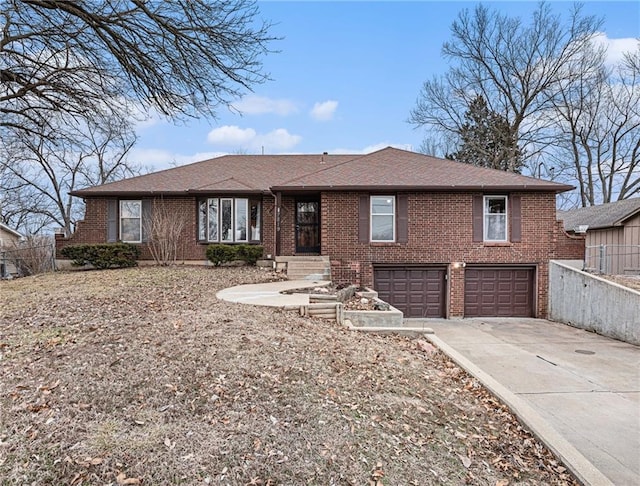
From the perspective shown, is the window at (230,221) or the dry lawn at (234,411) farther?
the window at (230,221)

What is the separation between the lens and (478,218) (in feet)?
42.9

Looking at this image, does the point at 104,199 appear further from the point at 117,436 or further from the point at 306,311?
the point at 117,436

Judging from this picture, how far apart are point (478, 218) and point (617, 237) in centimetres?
1018

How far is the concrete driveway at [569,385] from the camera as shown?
390cm

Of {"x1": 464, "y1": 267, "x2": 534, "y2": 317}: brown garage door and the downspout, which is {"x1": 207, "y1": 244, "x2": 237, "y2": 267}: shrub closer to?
the downspout

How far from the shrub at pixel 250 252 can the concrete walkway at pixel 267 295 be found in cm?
303

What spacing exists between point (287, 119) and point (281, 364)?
1564cm

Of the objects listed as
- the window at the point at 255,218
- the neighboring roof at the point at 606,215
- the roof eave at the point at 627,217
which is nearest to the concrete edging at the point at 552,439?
the window at the point at 255,218

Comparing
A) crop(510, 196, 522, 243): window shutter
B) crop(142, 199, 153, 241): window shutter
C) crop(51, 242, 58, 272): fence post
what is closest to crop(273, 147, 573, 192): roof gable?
crop(510, 196, 522, 243): window shutter

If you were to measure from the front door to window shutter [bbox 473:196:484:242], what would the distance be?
5.46 m

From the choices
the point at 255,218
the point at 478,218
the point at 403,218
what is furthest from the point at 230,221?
the point at 478,218

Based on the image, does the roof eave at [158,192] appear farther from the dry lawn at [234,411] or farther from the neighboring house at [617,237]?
the neighboring house at [617,237]

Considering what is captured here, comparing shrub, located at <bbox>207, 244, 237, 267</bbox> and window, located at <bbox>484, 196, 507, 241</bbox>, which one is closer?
window, located at <bbox>484, 196, 507, 241</bbox>

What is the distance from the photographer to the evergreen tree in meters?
25.9
